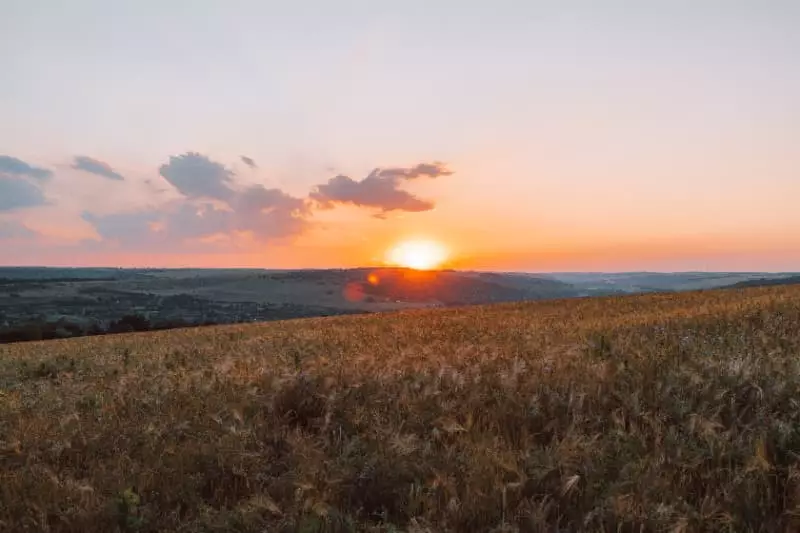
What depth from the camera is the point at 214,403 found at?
21.0 feet

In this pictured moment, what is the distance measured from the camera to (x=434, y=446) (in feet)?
16.0

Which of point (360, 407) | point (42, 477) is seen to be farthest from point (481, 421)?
point (42, 477)

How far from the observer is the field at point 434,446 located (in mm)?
3811

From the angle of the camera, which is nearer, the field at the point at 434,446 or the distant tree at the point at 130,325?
the field at the point at 434,446

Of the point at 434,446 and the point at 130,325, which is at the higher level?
the point at 434,446

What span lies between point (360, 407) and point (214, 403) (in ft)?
5.85

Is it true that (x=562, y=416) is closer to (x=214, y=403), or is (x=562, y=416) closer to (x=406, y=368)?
(x=406, y=368)

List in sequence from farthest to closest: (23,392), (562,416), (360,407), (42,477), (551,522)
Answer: (23,392) → (360,407) → (562,416) → (42,477) → (551,522)

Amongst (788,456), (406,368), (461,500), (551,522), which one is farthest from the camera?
(406,368)

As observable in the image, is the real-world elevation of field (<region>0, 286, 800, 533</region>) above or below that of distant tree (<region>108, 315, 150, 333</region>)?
above

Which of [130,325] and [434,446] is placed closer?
[434,446]

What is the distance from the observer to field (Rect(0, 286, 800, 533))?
12.5 ft

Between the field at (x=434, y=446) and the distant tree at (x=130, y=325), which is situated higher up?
the field at (x=434, y=446)

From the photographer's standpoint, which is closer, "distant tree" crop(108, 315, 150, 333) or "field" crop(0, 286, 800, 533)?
"field" crop(0, 286, 800, 533)
